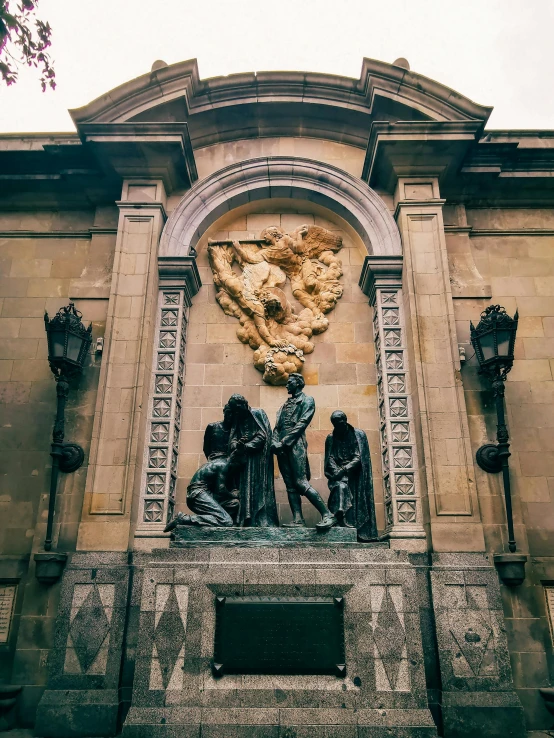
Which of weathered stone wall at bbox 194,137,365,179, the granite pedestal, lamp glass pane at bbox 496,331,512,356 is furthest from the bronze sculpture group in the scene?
weathered stone wall at bbox 194,137,365,179

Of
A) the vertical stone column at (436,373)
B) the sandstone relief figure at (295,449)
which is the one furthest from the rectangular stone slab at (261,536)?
the vertical stone column at (436,373)

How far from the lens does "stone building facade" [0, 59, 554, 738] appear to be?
734 cm

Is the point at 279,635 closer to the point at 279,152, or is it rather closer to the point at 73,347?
the point at 73,347

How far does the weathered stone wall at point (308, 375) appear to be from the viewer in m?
10.8

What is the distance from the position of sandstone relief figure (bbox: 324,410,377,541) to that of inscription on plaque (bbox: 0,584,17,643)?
5.39 metres

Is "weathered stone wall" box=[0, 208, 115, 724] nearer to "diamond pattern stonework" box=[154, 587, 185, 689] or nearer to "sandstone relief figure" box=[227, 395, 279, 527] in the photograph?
"sandstone relief figure" box=[227, 395, 279, 527]

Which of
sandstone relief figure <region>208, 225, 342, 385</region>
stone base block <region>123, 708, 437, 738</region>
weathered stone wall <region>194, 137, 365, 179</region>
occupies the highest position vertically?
weathered stone wall <region>194, 137, 365, 179</region>

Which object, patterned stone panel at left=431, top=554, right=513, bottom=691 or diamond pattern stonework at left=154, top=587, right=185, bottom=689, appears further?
patterned stone panel at left=431, top=554, right=513, bottom=691

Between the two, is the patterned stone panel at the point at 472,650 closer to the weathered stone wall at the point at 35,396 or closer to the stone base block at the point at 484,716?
the stone base block at the point at 484,716

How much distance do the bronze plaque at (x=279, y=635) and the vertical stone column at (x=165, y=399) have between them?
261cm

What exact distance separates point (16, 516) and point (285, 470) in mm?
4743

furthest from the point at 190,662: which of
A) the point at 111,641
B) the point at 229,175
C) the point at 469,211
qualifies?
the point at 469,211

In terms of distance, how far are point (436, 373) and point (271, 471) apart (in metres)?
3.36

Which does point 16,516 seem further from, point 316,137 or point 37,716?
point 316,137
